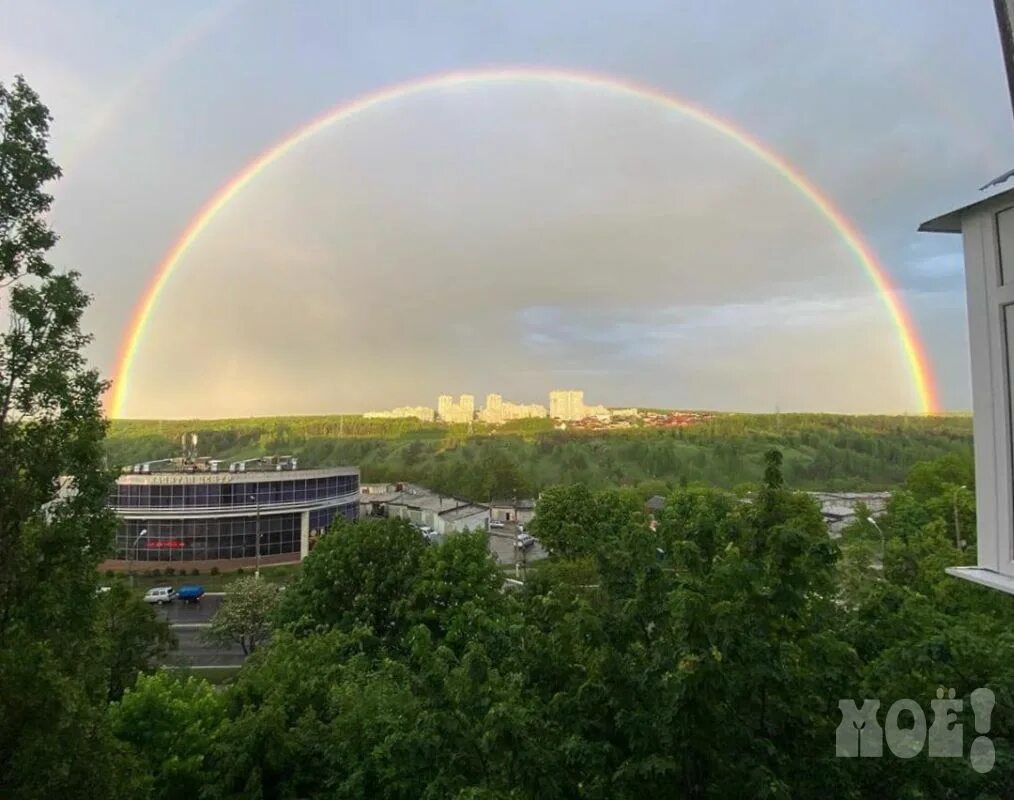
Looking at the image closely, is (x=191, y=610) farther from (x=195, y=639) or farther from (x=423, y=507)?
(x=423, y=507)

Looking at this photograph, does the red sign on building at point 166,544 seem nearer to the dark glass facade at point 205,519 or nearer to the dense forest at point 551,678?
the dark glass facade at point 205,519

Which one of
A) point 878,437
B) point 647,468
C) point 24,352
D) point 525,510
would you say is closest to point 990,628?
point 24,352

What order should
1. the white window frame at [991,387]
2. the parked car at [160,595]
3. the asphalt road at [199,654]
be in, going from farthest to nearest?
the parked car at [160,595] → the asphalt road at [199,654] → the white window frame at [991,387]

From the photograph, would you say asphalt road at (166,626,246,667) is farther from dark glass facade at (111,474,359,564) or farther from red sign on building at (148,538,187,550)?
red sign on building at (148,538,187,550)

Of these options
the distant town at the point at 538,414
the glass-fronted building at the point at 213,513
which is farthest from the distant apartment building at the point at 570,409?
the glass-fronted building at the point at 213,513

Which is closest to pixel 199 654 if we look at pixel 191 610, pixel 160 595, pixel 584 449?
pixel 191 610

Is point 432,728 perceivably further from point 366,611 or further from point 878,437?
point 878,437

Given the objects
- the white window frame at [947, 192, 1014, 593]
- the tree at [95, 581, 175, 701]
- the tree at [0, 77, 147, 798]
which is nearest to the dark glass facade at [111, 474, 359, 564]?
the tree at [95, 581, 175, 701]

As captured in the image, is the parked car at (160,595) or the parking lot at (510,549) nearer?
the parked car at (160,595)
